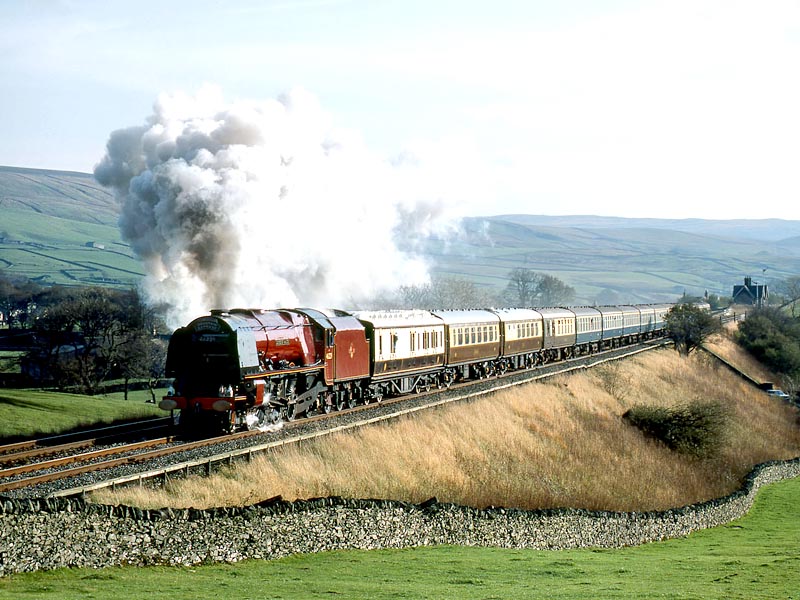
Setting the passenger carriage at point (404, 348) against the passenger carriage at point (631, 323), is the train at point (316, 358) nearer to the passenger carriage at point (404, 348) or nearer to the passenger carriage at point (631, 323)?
the passenger carriage at point (404, 348)

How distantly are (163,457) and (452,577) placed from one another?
9.52 m

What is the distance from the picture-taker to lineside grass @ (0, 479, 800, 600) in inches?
578

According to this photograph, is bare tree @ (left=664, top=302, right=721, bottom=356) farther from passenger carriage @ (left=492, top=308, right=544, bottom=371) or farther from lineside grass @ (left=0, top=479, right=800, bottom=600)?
lineside grass @ (left=0, top=479, right=800, bottom=600)

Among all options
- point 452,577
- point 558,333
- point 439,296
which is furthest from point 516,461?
point 439,296

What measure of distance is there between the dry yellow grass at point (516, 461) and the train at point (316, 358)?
300 cm

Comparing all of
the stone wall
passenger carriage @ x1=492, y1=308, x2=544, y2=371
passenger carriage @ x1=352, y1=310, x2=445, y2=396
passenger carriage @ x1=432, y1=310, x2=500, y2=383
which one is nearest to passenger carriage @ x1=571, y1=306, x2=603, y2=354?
passenger carriage @ x1=492, y1=308, x2=544, y2=371

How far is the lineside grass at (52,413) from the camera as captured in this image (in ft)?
101

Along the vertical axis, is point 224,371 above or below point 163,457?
above

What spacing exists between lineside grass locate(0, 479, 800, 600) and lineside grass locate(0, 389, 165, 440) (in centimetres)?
1574

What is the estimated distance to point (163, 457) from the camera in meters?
24.0

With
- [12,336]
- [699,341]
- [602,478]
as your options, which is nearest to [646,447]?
[602,478]

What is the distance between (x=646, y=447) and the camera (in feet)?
147

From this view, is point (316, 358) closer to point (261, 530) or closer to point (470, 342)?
point (261, 530)

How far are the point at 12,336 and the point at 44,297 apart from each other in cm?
2223
